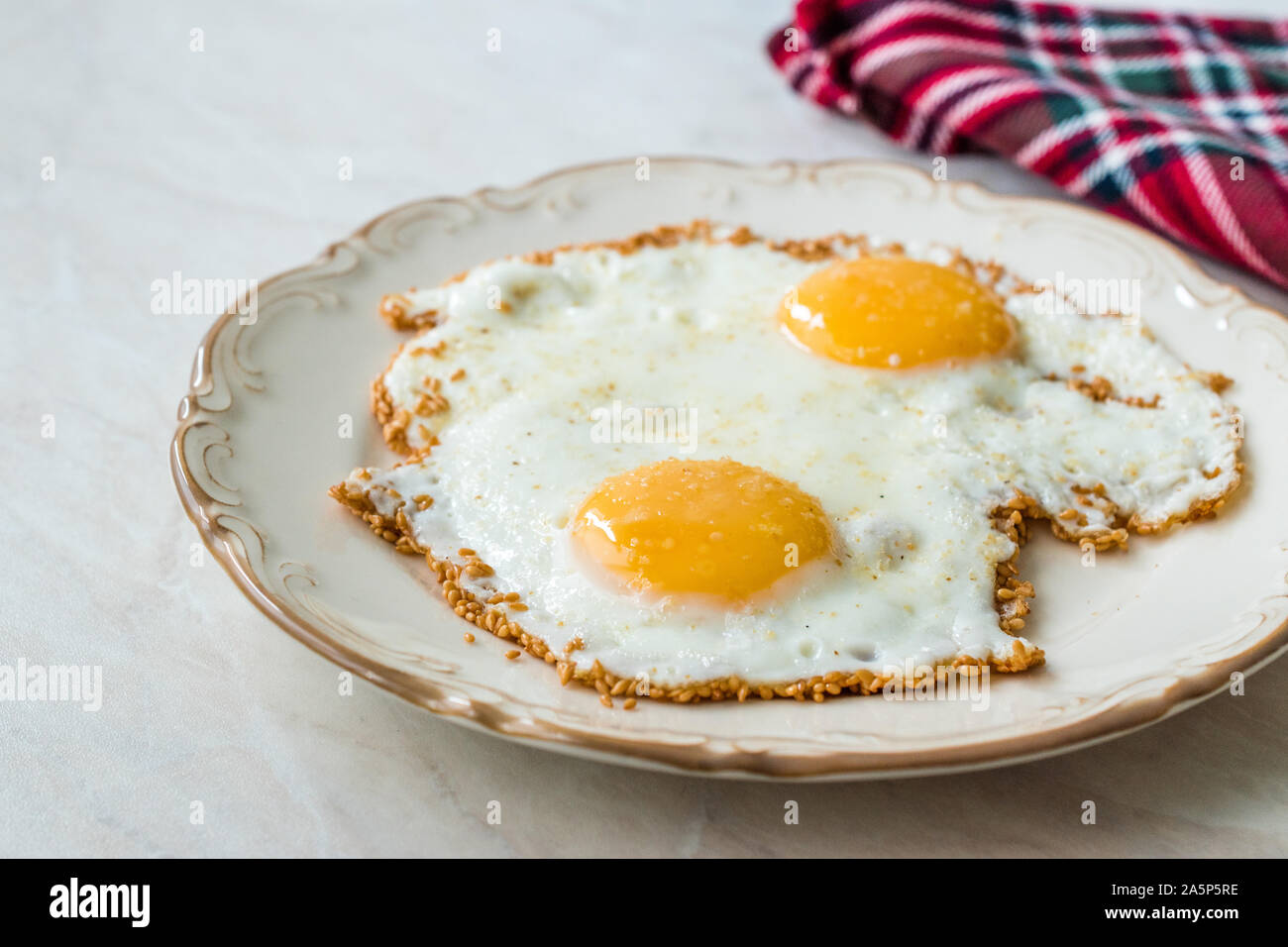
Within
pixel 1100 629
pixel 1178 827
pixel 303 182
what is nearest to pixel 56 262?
pixel 303 182

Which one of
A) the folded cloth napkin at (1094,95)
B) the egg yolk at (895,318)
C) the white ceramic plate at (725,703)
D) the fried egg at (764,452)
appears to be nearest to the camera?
the white ceramic plate at (725,703)

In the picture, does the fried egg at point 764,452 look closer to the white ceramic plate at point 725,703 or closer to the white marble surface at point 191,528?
the white ceramic plate at point 725,703

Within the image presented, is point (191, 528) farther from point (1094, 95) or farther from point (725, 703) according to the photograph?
point (1094, 95)

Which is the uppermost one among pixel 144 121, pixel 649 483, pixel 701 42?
pixel 701 42

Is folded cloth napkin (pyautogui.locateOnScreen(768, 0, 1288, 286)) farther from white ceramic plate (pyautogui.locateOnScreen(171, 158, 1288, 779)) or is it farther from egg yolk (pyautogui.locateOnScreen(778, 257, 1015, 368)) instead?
egg yolk (pyautogui.locateOnScreen(778, 257, 1015, 368))

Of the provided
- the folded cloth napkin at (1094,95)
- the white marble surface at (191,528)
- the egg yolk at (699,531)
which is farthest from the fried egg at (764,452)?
the folded cloth napkin at (1094,95)

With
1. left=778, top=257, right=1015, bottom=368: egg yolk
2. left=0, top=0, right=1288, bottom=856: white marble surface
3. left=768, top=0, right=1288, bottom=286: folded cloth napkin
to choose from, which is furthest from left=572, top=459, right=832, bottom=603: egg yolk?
left=768, top=0, right=1288, bottom=286: folded cloth napkin
